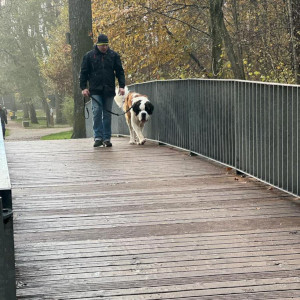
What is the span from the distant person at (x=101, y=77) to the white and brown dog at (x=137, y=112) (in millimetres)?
389

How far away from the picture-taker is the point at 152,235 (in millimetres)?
A: 5320

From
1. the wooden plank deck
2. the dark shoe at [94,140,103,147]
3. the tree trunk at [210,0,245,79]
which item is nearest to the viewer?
the wooden plank deck

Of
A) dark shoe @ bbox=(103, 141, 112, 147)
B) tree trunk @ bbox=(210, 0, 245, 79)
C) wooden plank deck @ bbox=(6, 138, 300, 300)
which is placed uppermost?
tree trunk @ bbox=(210, 0, 245, 79)

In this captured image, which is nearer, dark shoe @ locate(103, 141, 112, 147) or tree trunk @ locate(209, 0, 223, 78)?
dark shoe @ locate(103, 141, 112, 147)

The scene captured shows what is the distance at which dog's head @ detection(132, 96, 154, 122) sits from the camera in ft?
38.7

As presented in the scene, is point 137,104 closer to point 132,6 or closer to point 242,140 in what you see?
point 242,140

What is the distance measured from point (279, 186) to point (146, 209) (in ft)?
4.83

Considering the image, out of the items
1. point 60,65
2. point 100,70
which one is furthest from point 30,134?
point 100,70

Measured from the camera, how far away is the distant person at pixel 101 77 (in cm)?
1150

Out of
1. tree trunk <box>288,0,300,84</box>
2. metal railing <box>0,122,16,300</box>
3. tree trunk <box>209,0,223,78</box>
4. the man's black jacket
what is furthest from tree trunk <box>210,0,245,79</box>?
metal railing <box>0,122,16,300</box>

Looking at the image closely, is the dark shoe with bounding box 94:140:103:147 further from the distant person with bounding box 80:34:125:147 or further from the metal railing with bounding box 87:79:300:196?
the metal railing with bounding box 87:79:300:196

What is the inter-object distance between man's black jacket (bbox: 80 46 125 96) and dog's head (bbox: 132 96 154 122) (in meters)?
0.44

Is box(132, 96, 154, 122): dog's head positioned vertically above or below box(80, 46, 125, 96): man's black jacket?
below

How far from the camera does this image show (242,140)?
793 cm
